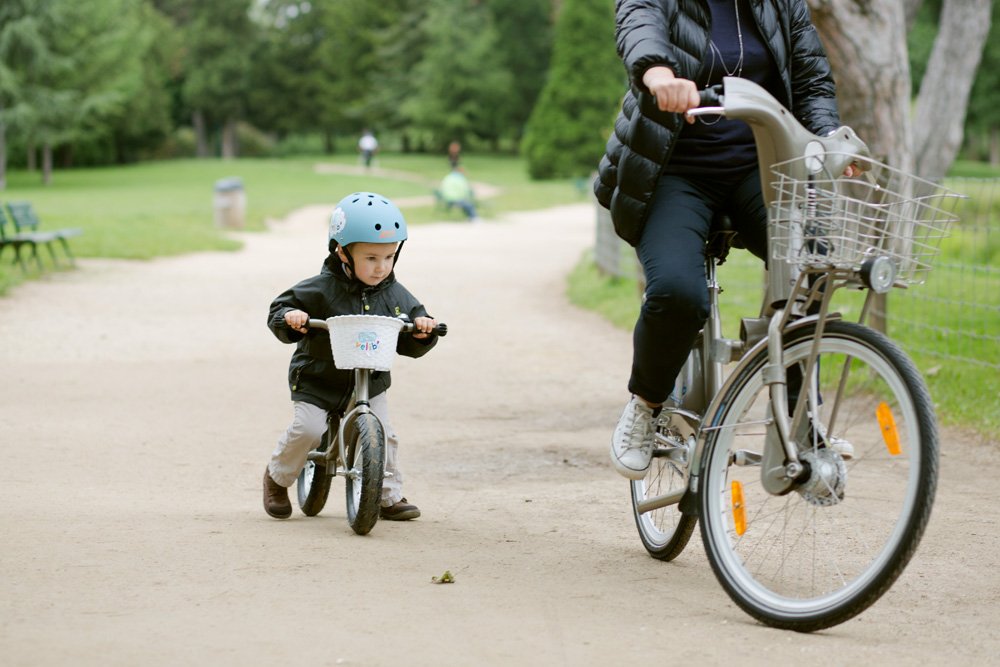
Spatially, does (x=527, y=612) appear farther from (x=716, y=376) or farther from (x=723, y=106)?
(x=723, y=106)

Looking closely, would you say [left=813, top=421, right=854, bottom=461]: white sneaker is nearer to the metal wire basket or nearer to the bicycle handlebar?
the metal wire basket

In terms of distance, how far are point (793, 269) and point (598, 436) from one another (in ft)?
13.8

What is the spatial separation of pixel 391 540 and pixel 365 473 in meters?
0.26

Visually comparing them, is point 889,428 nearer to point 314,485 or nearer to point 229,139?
point 314,485

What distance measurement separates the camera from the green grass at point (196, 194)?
22438mm

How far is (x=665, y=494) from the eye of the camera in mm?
4434

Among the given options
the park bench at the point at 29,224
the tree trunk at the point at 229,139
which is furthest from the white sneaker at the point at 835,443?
the tree trunk at the point at 229,139

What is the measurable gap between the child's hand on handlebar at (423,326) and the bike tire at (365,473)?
0.35 metres

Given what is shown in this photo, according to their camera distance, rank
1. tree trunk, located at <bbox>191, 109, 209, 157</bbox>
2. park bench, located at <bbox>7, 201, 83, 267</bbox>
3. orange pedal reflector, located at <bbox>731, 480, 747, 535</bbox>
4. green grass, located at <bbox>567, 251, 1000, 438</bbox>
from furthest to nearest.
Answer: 1. tree trunk, located at <bbox>191, 109, 209, 157</bbox>
2. park bench, located at <bbox>7, 201, 83, 267</bbox>
3. green grass, located at <bbox>567, 251, 1000, 438</bbox>
4. orange pedal reflector, located at <bbox>731, 480, 747, 535</bbox>

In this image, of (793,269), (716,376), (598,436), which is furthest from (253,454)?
(793,269)

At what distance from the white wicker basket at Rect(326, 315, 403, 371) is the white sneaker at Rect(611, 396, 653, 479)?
1029 mm

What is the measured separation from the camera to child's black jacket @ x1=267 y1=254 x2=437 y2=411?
524 cm

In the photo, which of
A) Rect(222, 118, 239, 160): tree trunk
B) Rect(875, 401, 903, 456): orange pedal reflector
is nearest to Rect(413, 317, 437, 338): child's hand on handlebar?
Rect(875, 401, 903, 456): orange pedal reflector

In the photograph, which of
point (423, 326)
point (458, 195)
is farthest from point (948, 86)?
point (458, 195)
